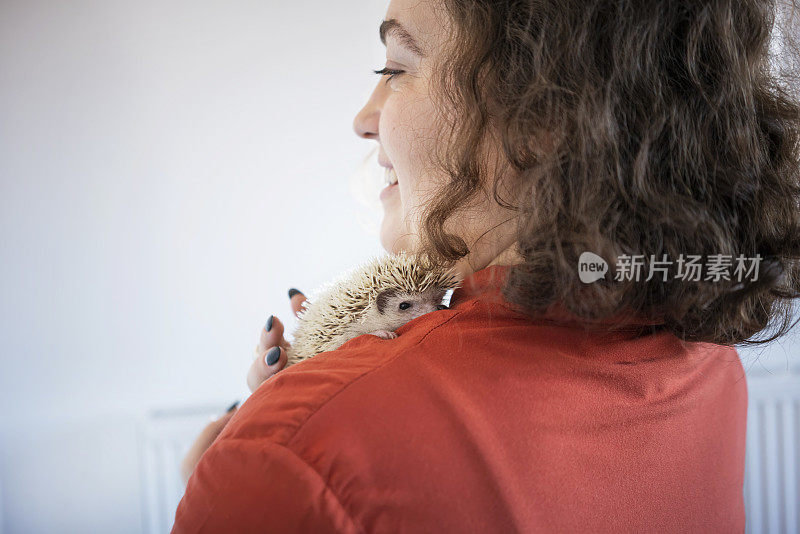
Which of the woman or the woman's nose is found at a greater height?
the woman's nose

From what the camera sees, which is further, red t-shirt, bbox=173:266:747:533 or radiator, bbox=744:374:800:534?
radiator, bbox=744:374:800:534

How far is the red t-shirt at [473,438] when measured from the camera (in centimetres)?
40

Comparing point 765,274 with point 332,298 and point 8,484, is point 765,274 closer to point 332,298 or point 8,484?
point 332,298

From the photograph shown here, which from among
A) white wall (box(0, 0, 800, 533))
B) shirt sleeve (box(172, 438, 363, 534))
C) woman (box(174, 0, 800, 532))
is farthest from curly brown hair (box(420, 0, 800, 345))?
white wall (box(0, 0, 800, 533))

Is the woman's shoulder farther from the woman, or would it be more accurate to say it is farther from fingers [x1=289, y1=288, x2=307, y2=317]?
fingers [x1=289, y1=288, x2=307, y2=317]

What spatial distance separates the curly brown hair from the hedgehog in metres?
0.26

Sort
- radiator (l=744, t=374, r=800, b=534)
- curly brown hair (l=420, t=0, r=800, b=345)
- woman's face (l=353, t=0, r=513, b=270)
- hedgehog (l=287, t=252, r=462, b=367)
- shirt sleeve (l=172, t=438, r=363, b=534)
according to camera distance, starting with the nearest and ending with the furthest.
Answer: shirt sleeve (l=172, t=438, r=363, b=534), curly brown hair (l=420, t=0, r=800, b=345), woman's face (l=353, t=0, r=513, b=270), hedgehog (l=287, t=252, r=462, b=367), radiator (l=744, t=374, r=800, b=534)

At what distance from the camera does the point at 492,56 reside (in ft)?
1.90

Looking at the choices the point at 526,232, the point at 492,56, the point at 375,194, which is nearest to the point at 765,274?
the point at 526,232

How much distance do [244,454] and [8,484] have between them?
6.72 ft

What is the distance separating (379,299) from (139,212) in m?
1.47

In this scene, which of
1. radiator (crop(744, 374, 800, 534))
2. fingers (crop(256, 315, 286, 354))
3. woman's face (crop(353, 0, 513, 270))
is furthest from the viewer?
radiator (crop(744, 374, 800, 534))

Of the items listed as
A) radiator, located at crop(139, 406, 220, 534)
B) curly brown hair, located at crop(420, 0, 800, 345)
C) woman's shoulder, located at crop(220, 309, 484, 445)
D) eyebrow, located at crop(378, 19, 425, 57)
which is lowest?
radiator, located at crop(139, 406, 220, 534)

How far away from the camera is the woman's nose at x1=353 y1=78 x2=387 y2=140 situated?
84 cm
